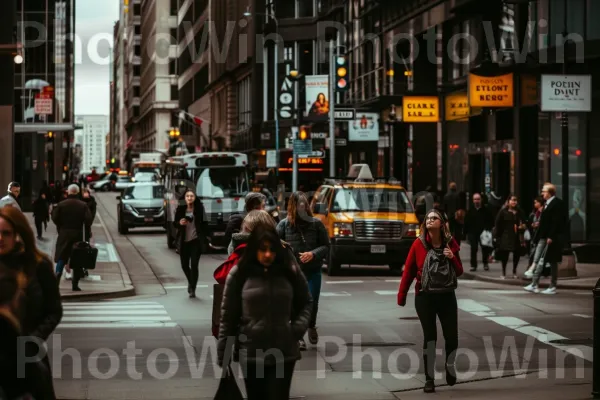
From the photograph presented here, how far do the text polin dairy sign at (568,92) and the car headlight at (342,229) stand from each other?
511 cm

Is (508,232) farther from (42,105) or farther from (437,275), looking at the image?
(42,105)

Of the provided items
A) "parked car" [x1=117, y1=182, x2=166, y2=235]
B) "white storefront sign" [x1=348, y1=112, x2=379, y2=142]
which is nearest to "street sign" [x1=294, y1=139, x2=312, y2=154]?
"white storefront sign" [x1=348, y1=112, x2=379, y2=142]

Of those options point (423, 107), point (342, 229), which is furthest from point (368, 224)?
point (423, 107)

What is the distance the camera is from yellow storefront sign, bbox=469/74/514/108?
32.8 m

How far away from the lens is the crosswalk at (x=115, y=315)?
648 inches

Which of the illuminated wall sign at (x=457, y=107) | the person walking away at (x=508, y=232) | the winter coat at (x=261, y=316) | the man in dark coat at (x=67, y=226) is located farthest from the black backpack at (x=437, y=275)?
the illuminated wall sign at (x=457, y=107)

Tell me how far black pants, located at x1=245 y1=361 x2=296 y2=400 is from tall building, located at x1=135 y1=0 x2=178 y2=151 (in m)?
140

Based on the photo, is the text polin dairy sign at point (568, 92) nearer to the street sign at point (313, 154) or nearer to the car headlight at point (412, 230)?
the car headlight at point (412, 230)

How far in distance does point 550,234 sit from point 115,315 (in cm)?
842

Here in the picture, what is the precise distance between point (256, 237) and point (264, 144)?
208ft

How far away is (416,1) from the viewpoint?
1708 inches

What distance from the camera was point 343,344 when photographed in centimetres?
1445

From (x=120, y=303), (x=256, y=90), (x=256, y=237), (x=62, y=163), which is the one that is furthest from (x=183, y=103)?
(x=256, y=237)

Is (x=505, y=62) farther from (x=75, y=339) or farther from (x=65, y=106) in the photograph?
(x=65, y=106)
